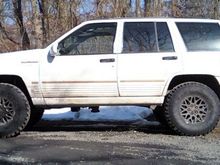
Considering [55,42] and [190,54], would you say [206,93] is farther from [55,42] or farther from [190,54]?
[55,42]

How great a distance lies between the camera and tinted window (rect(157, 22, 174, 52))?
9.42 metres

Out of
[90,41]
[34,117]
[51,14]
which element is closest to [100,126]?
[34,117]

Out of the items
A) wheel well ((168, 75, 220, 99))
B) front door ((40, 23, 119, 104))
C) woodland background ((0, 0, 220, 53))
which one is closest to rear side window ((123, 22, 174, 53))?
front door ((40, 23, 119, 104))

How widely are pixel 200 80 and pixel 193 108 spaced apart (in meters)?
0.50

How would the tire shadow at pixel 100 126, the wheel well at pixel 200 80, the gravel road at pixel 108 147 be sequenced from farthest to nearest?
the tire shadow at pixel 100 126
the wheel well at pixel 200 80
the gravel road at pixel 108 147

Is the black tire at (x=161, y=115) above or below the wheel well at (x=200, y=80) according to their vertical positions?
below

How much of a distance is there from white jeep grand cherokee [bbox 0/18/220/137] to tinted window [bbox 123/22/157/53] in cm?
2

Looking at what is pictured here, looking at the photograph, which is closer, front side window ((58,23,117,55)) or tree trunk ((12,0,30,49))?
front side window ((58,23,117,55))

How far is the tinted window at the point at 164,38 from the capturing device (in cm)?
942

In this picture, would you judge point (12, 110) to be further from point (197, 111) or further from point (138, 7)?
point (138, 7)

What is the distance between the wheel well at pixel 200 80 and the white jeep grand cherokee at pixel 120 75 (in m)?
0.02

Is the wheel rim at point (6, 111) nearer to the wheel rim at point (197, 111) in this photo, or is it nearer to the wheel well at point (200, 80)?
the wheel well at point (200, 80)

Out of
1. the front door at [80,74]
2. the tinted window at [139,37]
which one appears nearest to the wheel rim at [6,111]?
the front door at [80,74]

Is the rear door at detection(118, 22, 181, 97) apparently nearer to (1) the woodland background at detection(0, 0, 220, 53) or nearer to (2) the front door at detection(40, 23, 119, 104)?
(2) the front door at detection(40, 23, 119, 104)
